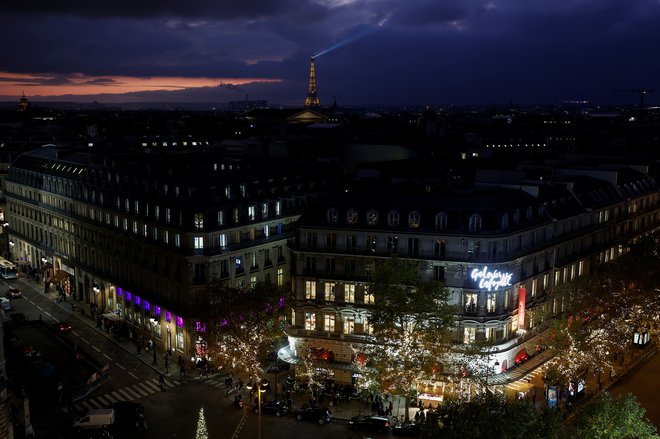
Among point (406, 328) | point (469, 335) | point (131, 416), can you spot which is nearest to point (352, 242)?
point (406, 328)

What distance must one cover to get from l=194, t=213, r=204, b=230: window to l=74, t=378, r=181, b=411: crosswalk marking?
17405mm

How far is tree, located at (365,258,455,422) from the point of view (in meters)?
65.0

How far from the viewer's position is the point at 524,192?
8162cm

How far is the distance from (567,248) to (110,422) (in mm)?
54671

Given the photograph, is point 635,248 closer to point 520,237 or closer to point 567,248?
point 567,248

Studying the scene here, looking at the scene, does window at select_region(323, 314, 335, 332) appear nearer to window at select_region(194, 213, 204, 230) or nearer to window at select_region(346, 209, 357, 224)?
window at select_region(346, 209, 357, 224)

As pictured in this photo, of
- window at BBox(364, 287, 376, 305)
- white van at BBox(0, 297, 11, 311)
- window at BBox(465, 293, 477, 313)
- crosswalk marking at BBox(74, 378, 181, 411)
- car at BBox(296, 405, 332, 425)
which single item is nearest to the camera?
car at BBox(296, 405, 332, 425)

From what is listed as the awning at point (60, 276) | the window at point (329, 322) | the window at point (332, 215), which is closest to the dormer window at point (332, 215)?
the window at point (332, 215)

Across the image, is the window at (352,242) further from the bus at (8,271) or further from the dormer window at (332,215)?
the bus at (8,271)

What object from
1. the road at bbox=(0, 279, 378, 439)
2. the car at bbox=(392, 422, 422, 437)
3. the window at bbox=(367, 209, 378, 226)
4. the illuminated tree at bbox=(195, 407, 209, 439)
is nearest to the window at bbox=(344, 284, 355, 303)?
the window at bbox=(367, 209, 378, 226)

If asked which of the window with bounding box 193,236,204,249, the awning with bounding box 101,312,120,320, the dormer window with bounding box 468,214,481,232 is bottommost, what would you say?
the awning with bounding box 101,312,120,320

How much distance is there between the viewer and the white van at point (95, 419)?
6431 centimetres

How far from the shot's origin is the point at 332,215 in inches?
3027

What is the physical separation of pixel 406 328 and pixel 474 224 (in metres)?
12.8
